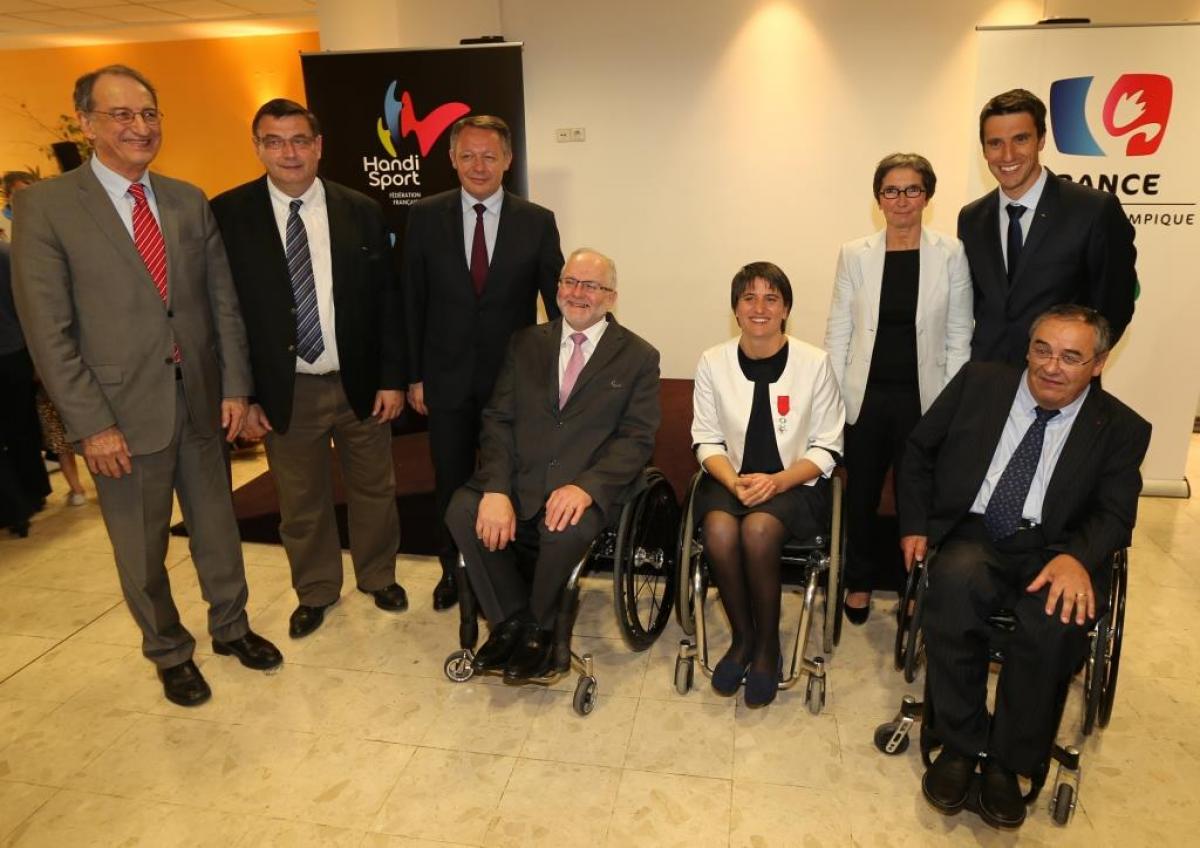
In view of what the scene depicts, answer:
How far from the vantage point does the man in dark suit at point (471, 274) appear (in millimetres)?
2723

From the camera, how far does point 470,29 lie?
4.88 meters

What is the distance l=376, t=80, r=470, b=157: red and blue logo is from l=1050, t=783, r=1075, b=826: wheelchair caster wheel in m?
4.22

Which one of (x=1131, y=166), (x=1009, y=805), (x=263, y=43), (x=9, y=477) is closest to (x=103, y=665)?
(x=9, y=477)

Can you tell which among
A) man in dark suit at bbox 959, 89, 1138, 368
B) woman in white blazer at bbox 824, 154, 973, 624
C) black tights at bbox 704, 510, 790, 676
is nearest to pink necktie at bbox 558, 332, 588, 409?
black tights at bbox 704, 510, 790, 676

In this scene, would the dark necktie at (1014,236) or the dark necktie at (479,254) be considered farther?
the dark necktie at (479,254)

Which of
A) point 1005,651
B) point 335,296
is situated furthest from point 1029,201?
point 335,296

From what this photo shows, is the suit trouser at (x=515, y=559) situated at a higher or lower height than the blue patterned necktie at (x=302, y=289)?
lower

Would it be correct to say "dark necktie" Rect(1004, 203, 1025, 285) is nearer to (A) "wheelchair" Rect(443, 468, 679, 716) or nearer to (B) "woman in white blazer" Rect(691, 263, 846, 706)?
(B) "woman in white blazer" Rect(691, 263, 846, 706)

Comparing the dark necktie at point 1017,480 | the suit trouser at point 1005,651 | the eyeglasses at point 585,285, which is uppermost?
the eyeglasses at point 585,285

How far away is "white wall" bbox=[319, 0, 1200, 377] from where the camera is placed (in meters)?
4.72

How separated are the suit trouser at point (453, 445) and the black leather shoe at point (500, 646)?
453 mm

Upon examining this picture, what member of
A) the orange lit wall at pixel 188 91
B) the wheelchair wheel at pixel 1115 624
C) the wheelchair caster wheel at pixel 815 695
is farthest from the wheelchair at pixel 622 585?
the orange lit wall at pixel 188 91

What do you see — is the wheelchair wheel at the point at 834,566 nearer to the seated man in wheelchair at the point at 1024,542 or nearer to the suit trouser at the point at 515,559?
the seated man in wheelchair at the point at 1024,542

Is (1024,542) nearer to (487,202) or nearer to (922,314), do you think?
(922,314)
